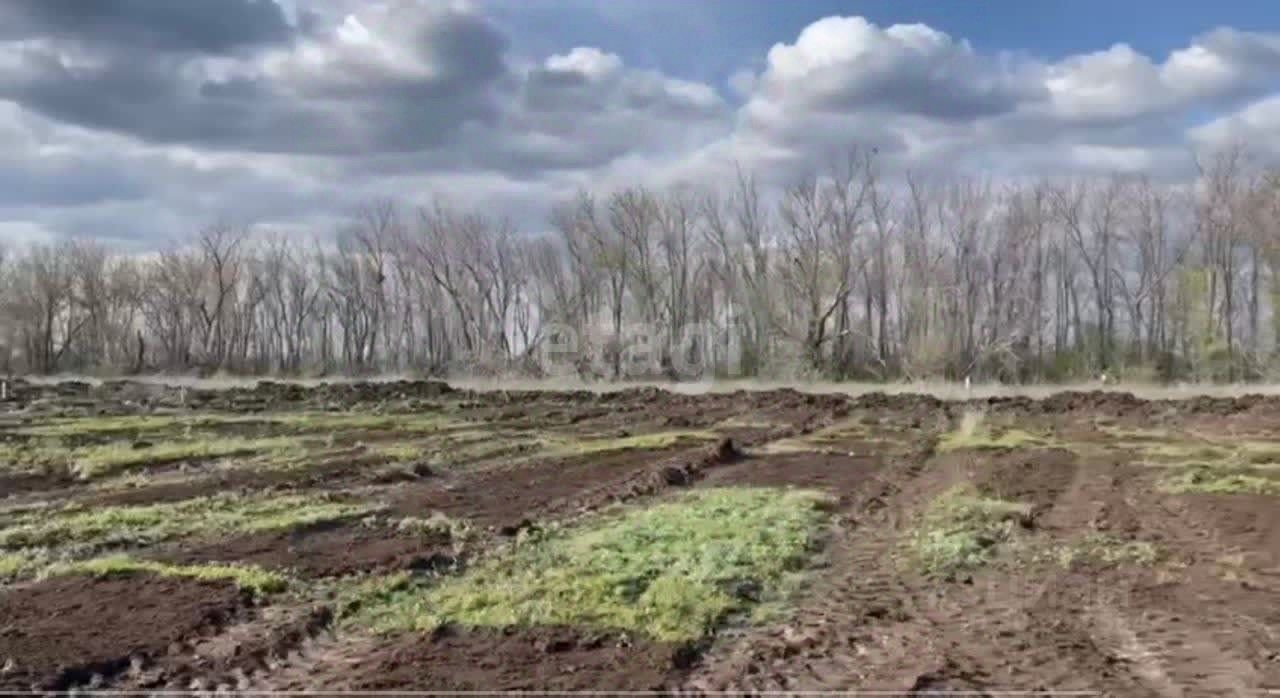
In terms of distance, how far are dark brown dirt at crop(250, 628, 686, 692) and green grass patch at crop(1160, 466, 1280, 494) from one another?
12638mm

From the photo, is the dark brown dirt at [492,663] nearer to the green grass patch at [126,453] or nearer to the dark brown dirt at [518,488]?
the dark brown dirt at [518,488]

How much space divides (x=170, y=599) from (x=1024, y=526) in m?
9.80

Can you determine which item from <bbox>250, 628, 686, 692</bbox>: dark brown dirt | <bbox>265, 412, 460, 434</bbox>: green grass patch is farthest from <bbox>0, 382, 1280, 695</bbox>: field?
<bbox>265, 412, 460, 434</bbox>: green grass patch

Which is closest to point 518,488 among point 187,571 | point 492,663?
point 187,571

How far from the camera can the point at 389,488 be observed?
19.1m

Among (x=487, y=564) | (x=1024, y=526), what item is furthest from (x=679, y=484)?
(x=487, y=564)

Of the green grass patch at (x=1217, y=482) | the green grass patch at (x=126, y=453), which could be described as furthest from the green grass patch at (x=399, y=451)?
the green grass patch at (x=1217, y=482)

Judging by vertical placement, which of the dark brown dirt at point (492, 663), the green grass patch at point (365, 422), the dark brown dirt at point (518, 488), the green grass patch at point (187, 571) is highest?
the green grass patch at point (187, 571)

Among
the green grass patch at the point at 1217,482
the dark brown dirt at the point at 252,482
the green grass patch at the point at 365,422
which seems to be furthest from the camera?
the green grass patch at the point at 365,422

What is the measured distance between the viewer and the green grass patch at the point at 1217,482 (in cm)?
1809

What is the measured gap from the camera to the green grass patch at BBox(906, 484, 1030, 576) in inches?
486

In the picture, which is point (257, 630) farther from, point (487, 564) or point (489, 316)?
point (489, 316)

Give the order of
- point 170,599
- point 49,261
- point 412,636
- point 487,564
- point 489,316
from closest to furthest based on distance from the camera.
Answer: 1. point 412,636
2. point 170,599
3. point 487,564
4. point 489,316
5. point 49,261

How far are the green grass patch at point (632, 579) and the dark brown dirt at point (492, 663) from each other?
0.38 m
